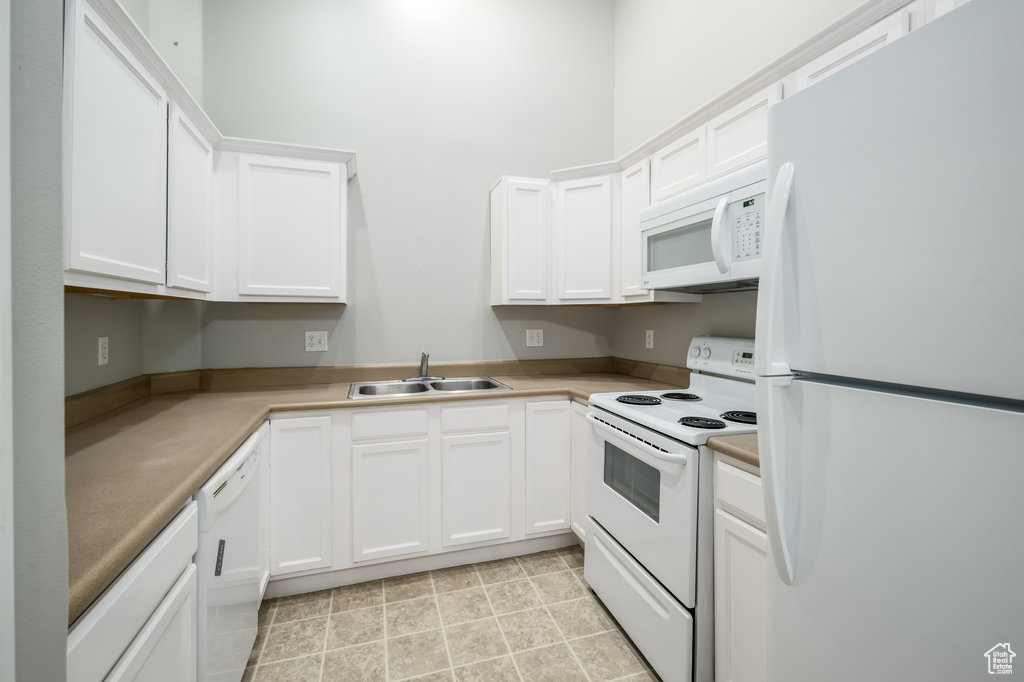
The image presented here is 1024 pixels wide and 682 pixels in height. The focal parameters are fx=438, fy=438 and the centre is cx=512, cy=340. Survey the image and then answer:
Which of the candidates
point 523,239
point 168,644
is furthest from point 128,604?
point 523,239

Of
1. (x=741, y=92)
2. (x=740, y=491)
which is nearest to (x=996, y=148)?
(x=740, y=491)

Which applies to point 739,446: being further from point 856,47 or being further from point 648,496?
point 856,47

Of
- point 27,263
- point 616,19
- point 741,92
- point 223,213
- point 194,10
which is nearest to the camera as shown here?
point 27,263

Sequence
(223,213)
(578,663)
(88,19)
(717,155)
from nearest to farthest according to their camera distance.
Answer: (88,19) < (578,663) < (717,155) < (223,213)

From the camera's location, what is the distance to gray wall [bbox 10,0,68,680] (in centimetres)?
41

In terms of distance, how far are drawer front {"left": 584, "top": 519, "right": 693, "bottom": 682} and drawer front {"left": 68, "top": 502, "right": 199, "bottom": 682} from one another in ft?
4.56

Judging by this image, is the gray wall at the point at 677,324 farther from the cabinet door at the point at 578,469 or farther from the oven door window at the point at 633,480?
the oven door window at the point at 633,480

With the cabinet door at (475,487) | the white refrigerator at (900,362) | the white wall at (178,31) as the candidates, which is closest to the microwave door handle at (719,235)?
the white refrigerator at (900,362)

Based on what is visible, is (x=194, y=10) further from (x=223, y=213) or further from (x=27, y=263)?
(x=27, y=263)

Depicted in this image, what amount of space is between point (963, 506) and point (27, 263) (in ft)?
3.79

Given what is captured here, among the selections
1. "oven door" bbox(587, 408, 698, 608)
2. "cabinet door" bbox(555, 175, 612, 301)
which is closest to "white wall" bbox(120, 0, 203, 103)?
"cabinet door" bbox(555, 175, 612, 301)

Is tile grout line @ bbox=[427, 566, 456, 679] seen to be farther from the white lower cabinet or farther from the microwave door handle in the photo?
the microwave door handle

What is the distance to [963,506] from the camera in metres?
0.61

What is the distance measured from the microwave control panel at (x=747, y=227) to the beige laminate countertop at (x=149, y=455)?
97 centimetres
